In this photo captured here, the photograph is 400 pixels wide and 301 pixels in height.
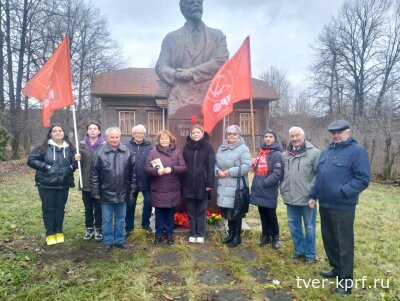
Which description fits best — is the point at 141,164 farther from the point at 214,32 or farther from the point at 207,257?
the point at 214,32

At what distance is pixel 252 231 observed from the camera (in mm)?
5223

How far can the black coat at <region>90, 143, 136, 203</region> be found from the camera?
4.28 metres

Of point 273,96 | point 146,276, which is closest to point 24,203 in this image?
point 146,276

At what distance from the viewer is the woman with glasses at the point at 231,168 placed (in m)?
4.48

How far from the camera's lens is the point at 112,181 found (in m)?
4.28

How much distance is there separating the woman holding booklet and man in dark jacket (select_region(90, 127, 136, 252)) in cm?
30

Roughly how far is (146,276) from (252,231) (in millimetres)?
2175

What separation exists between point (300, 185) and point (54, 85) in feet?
12.3

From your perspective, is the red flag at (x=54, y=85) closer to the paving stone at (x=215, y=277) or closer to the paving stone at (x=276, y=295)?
the paving stone at (x=215, y=277)

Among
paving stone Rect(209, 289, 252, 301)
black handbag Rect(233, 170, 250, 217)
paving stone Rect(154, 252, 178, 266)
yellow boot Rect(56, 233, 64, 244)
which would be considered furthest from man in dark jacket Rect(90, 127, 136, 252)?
paving stone Rect(209, 289, 252, 301)

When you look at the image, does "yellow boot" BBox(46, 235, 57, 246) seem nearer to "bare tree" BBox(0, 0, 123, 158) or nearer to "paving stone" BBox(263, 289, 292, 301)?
"paving stone" BBox(263, 289, 292, 301)

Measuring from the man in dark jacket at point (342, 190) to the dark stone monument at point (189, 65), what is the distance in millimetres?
2399

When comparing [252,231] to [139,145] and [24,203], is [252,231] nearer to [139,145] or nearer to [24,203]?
[139,145]

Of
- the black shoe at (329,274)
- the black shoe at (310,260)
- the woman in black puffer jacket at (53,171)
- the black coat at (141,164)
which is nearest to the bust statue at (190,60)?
the black coat at (141,164)
